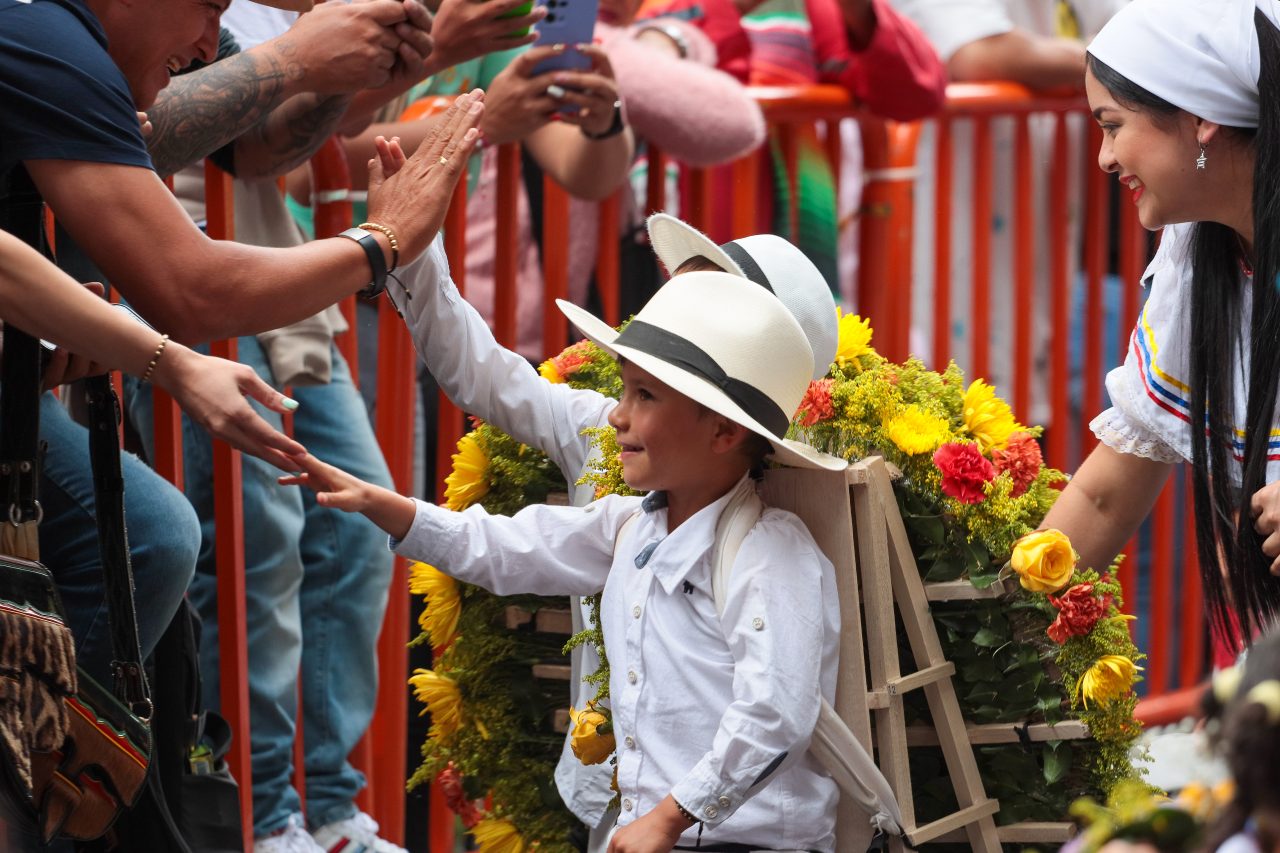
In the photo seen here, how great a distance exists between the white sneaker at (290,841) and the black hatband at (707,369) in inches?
58.0

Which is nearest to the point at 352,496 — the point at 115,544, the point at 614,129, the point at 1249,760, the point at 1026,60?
the point at 115,544

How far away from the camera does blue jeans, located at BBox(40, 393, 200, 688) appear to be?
2762mm

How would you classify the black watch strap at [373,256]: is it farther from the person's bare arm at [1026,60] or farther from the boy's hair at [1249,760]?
the person's bare arm at [1026,60]

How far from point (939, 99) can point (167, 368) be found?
336 cm

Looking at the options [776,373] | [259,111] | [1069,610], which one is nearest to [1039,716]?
[1069,610]

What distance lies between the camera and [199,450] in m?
3.63

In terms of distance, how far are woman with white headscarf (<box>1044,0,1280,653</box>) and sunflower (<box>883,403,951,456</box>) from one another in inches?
17.1

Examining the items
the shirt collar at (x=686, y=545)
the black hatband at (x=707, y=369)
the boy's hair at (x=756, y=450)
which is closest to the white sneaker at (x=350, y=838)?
the shirt collar at (x=686, y=545)

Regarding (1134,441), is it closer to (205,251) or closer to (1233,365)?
(1233,365)

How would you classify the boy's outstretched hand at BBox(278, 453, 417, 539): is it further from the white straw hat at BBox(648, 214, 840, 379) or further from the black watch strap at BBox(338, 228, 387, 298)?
the white straw hat at BBox(648, 214, 840, 379)

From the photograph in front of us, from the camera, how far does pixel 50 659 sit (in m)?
2.40

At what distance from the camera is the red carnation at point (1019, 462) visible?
2.95m

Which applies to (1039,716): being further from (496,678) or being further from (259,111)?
(259,111)

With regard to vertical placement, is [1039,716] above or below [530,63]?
below
